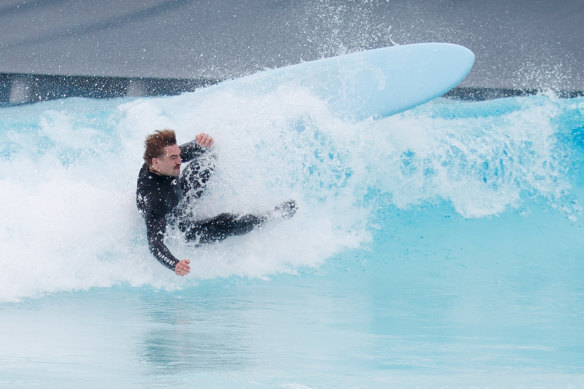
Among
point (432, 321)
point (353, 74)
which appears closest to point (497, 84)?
point (353, 74)

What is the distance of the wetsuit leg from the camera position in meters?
2.55

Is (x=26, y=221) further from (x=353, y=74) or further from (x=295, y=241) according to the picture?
(x=353, y=74)

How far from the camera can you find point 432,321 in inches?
75.4

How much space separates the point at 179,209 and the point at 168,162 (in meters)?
0.30

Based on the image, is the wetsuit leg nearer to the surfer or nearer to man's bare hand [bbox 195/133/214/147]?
the surfer

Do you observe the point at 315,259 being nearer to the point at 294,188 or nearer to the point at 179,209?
the point at 294,188

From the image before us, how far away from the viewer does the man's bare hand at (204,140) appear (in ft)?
8.27

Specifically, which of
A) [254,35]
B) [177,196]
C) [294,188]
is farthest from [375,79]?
[254,35]

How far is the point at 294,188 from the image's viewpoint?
2934mm

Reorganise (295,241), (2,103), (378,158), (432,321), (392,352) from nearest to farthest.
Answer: (392,352), (432,321), (295,241), (378,158), (2,103)

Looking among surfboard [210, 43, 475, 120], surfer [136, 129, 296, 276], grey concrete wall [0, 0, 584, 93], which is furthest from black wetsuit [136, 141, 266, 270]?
grey concrete wall [0, 0, 584, 93]

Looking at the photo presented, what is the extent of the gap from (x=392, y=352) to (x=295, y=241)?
1.24 meters

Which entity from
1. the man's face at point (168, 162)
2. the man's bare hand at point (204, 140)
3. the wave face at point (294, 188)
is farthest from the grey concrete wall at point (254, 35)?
the man's face at point (168, 162)

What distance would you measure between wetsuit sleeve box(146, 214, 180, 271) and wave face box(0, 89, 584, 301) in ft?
0.61
